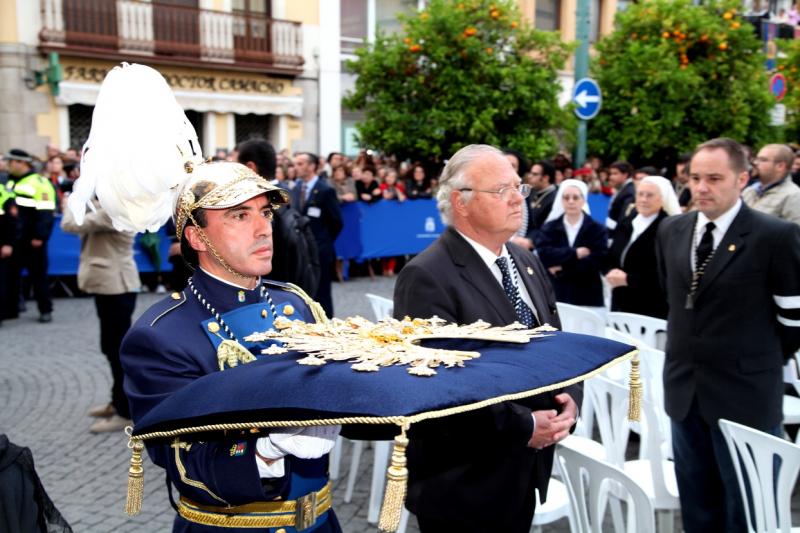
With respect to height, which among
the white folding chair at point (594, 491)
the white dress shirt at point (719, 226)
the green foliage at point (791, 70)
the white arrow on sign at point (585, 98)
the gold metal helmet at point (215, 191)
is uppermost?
the green foliage at point (791, 70)

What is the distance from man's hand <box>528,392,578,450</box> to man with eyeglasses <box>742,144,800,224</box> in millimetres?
4622

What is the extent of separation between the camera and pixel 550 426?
269 centimetres

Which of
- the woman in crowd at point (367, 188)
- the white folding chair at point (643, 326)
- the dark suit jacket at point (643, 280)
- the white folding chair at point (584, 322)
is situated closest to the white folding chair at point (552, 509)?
the white folding chair at point (584, 322)

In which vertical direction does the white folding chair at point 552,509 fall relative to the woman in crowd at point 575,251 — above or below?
below

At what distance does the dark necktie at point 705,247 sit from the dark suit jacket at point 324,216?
5039 millimetres

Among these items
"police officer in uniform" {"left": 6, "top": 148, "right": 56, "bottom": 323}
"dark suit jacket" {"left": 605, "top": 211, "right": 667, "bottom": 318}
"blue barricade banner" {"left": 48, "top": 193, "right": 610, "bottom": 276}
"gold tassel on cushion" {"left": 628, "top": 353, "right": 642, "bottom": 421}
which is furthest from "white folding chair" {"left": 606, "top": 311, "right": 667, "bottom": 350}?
"blue barricade banner" {"left": 48, "top": 193, "right": 610, "bottom": 276}

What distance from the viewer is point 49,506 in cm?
218

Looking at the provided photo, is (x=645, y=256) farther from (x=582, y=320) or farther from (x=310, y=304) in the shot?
(x=310, y=304)

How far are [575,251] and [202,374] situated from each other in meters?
4.73

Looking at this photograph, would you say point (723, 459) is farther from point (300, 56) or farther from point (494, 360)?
point (300, 56)

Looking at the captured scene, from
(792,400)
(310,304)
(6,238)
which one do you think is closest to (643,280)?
(792,400)

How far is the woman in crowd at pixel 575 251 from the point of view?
645cm

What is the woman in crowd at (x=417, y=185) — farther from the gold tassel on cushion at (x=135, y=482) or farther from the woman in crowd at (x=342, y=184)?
the gold tassel on cushion at (x=135, y=482)

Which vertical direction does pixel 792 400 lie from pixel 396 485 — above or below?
below
